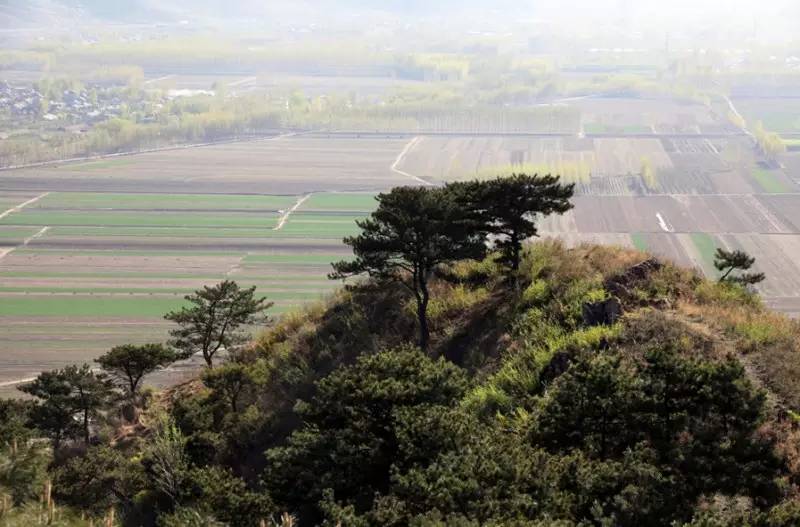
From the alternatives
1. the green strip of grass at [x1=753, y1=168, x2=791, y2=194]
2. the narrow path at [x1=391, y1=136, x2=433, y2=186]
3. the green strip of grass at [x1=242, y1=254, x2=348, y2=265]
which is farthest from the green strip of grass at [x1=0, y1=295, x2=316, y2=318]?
the green strip of grass at [x1=753, y1=168, x2=791, y2=194]

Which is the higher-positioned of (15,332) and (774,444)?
(774,444)

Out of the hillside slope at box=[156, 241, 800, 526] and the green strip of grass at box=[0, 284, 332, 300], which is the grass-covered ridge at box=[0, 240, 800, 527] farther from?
the green strip of grass at box=[0, 284, 332, 300]

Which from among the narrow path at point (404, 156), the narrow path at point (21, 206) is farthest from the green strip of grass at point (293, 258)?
the narrow path at point (21, 206)

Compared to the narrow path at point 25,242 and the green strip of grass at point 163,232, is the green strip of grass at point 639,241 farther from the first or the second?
the narrow path at point 25,242

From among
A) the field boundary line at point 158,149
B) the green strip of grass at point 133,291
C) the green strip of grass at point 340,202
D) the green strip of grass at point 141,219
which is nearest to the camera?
the green strip of grass at point 133,291

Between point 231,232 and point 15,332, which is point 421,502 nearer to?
point 15,332

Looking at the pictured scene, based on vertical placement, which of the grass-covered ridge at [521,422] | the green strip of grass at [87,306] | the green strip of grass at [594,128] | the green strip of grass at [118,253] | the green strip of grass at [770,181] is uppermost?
the grass-covered ridge at [521,422]

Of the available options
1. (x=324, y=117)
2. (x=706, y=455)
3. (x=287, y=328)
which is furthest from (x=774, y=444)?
(x=324, y=117)
